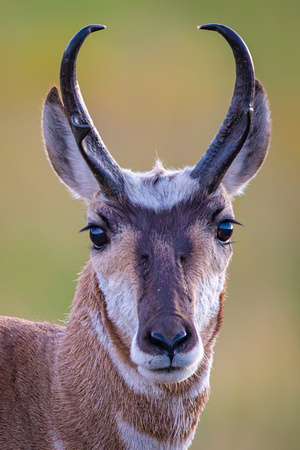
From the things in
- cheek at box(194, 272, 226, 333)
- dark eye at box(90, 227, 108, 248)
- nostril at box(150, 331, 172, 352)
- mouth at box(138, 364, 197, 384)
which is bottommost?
mouth at box(138, 364, 197, 384)

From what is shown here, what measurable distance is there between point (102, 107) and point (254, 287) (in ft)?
Result: 26.6

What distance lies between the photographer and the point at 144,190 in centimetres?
758

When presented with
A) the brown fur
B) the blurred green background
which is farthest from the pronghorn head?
the blurred green background

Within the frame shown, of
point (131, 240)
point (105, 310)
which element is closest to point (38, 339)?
point (105, 310)

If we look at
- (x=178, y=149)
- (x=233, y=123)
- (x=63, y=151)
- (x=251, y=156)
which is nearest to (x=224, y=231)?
(x=233, y=123)

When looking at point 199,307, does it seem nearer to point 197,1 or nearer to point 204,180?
point 204,180

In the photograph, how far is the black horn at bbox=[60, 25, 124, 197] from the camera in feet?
23.8

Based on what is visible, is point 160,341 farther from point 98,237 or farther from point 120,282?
point 98,237

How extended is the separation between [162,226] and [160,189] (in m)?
0.56

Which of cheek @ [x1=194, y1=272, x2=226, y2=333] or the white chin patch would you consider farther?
cheek @ [x1=194, y1=272, x2=226, y2=333]

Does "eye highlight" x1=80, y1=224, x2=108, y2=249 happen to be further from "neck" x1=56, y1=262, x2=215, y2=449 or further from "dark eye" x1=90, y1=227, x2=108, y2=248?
"neck" x1=56, y1=262, x2=215, y2=449

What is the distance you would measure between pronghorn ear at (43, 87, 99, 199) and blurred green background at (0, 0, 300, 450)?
377 cm

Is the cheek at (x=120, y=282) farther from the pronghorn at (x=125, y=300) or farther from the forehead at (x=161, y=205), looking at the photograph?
the forehead at (x=161, y=205)

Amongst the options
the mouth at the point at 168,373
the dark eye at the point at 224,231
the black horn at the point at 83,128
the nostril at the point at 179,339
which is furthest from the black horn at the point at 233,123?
the mouth at the point at 168,373
